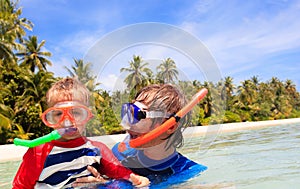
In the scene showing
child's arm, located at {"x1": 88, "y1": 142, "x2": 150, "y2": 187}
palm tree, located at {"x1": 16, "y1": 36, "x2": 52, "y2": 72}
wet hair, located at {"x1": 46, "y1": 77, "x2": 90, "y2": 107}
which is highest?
palm tree, located at {"x1": 16, "y1": 36, "x2": 52, "y2": 72}

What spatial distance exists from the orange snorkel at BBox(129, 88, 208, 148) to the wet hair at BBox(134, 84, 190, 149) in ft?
0.20

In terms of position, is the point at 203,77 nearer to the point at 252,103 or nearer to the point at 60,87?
the point at 60,87

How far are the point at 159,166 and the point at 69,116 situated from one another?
27.3 inches

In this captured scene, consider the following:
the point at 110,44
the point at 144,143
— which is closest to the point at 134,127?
the point at 144,143

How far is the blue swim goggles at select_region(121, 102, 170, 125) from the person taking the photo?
5.95 feet

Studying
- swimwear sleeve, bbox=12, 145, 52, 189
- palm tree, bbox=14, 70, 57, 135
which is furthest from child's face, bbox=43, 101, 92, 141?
palm tree, bbox=14, 70, 57, 135

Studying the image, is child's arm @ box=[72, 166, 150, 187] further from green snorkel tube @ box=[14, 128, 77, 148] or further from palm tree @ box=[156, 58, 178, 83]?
palm tree @ box=[156, 58, 178, 83]

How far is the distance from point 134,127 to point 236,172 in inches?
99.8

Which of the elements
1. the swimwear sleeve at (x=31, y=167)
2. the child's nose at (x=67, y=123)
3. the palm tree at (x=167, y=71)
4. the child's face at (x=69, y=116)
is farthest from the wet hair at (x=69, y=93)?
the palm tree at (x=167, y=71)

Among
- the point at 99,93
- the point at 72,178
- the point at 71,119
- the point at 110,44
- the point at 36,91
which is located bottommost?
the point at 72,178

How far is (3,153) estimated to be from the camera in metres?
13.9

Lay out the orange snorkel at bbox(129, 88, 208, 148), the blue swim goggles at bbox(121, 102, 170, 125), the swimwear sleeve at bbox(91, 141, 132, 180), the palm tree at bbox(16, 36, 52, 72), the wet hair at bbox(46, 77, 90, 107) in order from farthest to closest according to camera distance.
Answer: the palm tree at bbox(16, 36, 52, 72)
the swimwear sleeve at bbox(91, 141, 132, 180)
the wet hair at bbox(46, 77, 90, 107)
the blue swim goggles at bbox(121, 102, 170, 125)
the orange snorkel at bbox(129, 88, 208, 148)

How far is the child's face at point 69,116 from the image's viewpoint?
1931 mm

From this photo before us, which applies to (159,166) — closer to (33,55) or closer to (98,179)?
(98,179)
